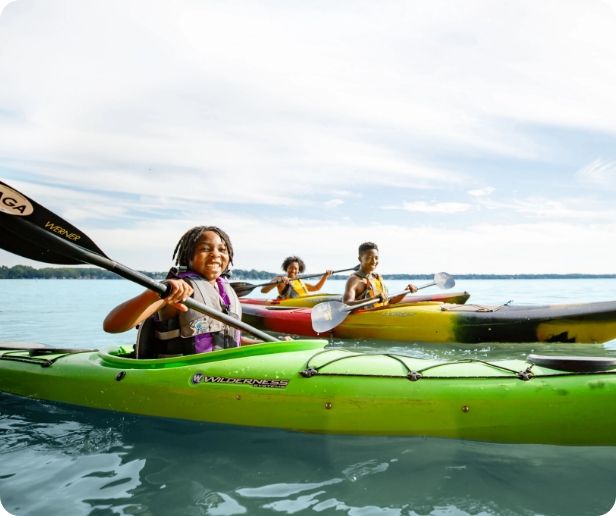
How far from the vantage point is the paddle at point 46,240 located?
3.06 m

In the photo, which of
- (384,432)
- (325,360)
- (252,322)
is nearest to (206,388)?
(325,360)

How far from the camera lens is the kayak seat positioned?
11.7ft

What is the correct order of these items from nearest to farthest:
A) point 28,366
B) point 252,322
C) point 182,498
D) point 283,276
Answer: point 182,498 < point 28,366 < point 252,322 < point 283,276

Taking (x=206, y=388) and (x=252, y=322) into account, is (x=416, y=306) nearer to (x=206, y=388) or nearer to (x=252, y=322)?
(x=252, y=322)

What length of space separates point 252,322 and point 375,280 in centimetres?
221

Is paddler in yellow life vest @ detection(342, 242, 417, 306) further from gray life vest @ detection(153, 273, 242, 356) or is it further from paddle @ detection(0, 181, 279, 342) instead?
paddle @ detection(0, 181, 279, 342)

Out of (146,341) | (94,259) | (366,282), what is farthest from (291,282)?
(94,259)

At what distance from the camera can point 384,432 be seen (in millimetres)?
3031

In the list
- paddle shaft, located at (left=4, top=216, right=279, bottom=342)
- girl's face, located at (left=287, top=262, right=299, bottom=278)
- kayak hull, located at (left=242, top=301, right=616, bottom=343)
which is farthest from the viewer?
girl's face, located at (left=287, top=262, right=299, bottom=278)

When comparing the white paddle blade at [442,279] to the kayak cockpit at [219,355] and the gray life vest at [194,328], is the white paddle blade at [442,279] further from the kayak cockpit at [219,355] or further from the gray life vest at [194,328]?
the gray life vest at [194,328]

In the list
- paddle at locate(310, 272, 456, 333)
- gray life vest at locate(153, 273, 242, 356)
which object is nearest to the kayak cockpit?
gray life vest at locate(153, 273, 242, 356)

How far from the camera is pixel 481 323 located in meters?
6.78

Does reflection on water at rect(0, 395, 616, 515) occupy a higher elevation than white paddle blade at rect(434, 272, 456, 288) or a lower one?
lower

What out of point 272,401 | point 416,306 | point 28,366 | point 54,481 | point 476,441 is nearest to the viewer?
point 54,481
